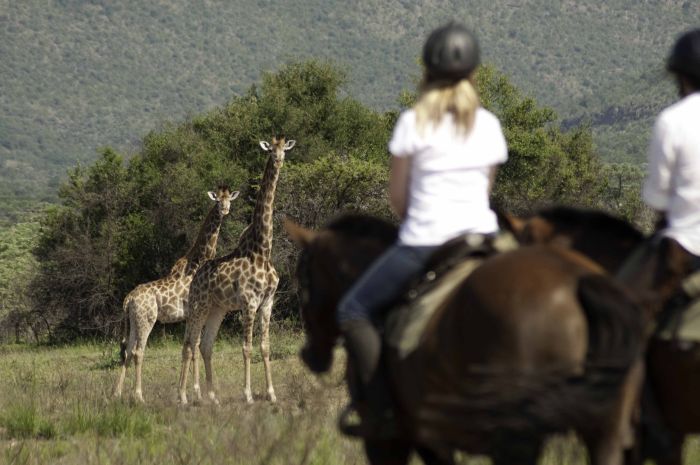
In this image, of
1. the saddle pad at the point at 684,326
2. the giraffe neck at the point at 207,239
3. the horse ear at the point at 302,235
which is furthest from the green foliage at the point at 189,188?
the saddle pad at the point at 684,326

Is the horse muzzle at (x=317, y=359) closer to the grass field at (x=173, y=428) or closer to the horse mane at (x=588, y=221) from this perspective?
the grass field at (x=173, y=428)

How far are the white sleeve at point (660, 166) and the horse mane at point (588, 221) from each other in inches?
8.2

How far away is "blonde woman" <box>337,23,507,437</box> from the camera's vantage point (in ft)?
17.6

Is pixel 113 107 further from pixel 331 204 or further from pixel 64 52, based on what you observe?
pixel 331 204

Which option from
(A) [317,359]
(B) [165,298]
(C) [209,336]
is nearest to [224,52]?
(B) [165,298]

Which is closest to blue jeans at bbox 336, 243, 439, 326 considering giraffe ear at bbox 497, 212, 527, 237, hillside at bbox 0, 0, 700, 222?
giraffe ear at bbox 497, 212, 527, 237

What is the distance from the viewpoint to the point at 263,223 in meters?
15.2

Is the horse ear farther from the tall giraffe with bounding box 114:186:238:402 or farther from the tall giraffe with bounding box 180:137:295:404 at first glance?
the tall giraffe with bounding box 114:186:238:402

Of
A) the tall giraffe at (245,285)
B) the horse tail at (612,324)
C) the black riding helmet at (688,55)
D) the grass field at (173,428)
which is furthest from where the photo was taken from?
the tall giraffe at (245,285)

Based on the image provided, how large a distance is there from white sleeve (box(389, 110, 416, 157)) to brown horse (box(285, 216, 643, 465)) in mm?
841

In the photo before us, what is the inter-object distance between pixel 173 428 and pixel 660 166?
566cm

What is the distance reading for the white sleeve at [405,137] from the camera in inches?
213

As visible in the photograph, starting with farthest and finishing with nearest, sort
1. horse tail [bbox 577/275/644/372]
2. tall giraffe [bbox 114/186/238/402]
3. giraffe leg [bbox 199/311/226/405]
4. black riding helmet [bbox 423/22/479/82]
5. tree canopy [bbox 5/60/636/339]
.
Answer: tree canopy [bbox 5/60/636/339], tall giraffe [bbox 114/186/238/402], giraffe leg [bbox 199/311/226/405], black riding helmet [bbox 423/22/479/82], horse tail [bbox 577/275/644/372]

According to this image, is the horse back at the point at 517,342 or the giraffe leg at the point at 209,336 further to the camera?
the giraffe leg at the point at 209,336
